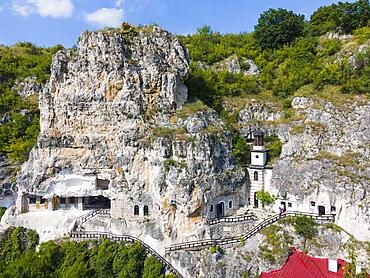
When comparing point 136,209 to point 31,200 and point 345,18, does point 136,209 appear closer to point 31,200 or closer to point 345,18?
point 31,200

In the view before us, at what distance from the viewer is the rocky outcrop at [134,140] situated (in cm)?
3177

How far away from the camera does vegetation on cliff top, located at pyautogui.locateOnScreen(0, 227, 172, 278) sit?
29391 mm

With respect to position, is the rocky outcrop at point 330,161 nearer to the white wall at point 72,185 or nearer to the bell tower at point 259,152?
the bell tower at point 259,152

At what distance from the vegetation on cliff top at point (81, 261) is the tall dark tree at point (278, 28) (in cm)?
3879

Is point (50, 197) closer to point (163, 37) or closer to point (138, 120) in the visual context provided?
point (138, 120)

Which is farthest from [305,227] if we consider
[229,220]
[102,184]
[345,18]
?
[345,18]

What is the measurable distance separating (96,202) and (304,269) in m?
23.9

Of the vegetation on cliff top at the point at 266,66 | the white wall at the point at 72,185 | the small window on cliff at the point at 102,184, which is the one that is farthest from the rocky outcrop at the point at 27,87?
the small window on cliff at the point at 102,184

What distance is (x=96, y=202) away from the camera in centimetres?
3969

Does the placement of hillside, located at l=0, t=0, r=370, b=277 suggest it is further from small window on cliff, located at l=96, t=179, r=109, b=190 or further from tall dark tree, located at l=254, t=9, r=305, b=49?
tall dark tree, located at l=254, t=9, r=305, b=49

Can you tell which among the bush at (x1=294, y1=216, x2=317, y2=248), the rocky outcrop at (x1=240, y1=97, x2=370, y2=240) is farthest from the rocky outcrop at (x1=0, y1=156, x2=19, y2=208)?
the bush at (x1=294, y1=216, x2=317, y2=248)

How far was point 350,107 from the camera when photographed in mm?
34500

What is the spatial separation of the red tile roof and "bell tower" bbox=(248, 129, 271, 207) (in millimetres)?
7874

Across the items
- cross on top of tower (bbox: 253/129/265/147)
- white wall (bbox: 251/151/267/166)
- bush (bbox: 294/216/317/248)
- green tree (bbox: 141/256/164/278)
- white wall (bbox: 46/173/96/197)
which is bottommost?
green tree (bbox: 141/256/164/278)
